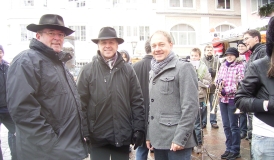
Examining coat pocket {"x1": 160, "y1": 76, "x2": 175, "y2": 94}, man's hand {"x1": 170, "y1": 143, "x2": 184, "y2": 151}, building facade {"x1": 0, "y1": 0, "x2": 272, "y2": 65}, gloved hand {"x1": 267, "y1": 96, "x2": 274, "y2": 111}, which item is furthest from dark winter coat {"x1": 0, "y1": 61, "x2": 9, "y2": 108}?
building facade {"x1": 0, "y1": 0, "x2": 272, "y2": 65}

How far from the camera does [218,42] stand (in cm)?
1482

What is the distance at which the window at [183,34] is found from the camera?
28969 mm

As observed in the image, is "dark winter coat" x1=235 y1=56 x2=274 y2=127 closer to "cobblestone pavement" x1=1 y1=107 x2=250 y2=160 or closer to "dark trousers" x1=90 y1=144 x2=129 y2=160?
"dark trousers" x1=90 y1=144 x2=129 y2=160

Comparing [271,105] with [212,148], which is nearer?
[271,105]

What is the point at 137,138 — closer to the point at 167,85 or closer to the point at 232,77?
the point at 167,85

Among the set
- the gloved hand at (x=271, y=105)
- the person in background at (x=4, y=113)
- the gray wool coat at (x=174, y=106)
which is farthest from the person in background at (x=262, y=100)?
the person in background at (x=4, y=113)

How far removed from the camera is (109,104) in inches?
133

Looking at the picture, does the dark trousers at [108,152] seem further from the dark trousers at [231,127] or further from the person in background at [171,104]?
the dark trousers at [231,127]

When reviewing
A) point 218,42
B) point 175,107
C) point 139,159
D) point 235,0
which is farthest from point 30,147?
point 235,0

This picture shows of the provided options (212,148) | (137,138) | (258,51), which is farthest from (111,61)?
(212,148)

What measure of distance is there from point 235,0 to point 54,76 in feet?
102

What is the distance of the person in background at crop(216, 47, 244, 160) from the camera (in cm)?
511

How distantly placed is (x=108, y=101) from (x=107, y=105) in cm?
5

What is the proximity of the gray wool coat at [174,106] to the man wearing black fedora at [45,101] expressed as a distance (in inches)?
33.9
